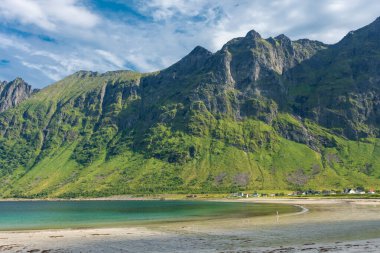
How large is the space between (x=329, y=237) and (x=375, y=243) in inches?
369

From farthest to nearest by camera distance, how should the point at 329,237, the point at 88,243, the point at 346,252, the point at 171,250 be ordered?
the point at 88,243, the point at 329,237, the point at 171,250, the point at 346,252

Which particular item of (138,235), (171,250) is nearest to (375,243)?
(171,250)

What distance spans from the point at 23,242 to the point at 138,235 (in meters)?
18.7

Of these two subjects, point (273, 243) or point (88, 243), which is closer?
point (273, 243)

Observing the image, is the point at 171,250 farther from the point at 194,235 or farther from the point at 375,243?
the point at 375,243

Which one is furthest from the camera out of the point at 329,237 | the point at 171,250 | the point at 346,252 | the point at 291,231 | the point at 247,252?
the point at 291,231

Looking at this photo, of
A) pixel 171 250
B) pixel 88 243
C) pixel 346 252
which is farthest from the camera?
pixel 88 243

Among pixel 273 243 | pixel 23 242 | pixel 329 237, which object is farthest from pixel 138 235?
pixel 329 237

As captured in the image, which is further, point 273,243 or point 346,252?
point 273,243

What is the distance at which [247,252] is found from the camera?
43.7 metres

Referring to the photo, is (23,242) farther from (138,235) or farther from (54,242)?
(138,235)

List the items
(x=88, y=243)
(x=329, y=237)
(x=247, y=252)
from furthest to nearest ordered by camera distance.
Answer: (x=88, y=243), (x=329, y=237), (x=247, y=252)

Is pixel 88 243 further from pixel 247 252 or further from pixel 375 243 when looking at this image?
pixel 375 243

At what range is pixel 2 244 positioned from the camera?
59719 millimetres
